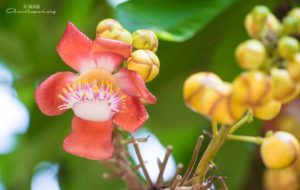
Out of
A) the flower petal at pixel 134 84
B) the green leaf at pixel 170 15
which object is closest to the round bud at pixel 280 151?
the flower petal at pixel 134 84

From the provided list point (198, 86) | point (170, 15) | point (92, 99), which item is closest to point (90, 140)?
point (92, 99)

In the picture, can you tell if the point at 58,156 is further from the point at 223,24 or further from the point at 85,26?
the point at 223,24

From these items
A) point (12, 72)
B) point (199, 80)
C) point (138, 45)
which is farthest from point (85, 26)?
point (199, 80)

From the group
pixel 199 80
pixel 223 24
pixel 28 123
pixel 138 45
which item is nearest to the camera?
pixel 199 80

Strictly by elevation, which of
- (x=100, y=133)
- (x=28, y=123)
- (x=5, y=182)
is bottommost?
(x=5, y=182)

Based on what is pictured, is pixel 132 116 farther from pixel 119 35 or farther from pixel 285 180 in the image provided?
pixel 285 180

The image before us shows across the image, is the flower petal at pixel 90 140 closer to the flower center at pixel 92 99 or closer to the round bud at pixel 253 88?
the flower center at pixel 92 99

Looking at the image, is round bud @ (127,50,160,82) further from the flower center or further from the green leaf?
the green leaf
